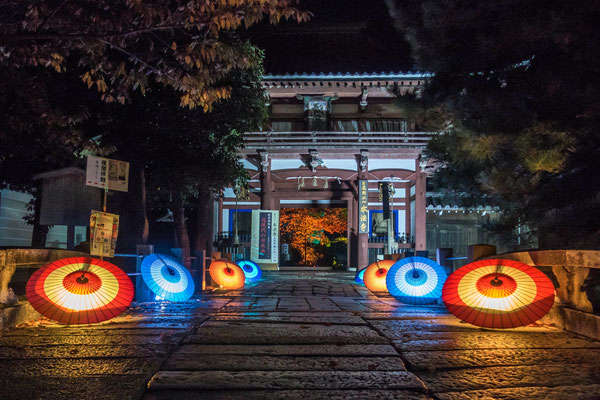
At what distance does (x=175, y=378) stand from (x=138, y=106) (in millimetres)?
6593

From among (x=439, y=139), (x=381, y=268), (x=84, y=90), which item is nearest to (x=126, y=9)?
(x=84, y=90)

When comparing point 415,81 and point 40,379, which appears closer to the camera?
point 40,379

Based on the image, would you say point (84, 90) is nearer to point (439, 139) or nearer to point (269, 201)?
point (439, 139)

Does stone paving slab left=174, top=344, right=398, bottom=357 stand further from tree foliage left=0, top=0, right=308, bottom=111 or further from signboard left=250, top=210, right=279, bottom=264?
signboard left=250, top=210, right=279, bottom=264

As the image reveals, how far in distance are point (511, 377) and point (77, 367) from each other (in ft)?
9.02

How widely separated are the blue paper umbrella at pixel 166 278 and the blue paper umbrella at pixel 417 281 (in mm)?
3321

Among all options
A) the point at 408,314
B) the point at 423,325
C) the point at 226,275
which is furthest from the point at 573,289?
the point at 226,275

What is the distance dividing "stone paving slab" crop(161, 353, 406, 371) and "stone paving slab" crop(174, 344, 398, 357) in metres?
0.09

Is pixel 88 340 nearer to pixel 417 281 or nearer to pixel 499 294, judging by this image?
pixel 499 294

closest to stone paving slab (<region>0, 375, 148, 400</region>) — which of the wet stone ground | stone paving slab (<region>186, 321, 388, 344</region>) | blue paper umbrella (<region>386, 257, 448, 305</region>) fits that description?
the wet stone ground

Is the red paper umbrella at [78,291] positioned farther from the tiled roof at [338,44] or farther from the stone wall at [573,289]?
the tiled roof at [338,44]

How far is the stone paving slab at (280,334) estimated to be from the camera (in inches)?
143

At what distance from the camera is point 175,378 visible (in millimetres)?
2537

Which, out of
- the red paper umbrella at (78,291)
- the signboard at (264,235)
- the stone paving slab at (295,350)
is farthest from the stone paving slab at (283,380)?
the signboard at (264,235)
